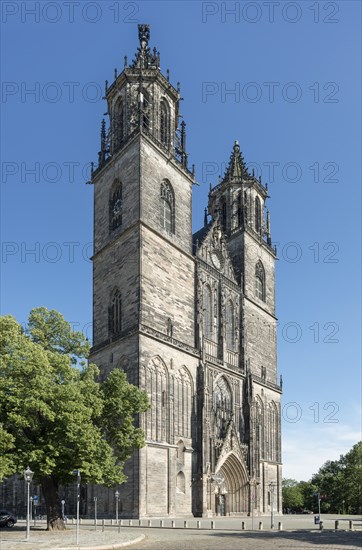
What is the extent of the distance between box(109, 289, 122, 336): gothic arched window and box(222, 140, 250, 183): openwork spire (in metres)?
23.1

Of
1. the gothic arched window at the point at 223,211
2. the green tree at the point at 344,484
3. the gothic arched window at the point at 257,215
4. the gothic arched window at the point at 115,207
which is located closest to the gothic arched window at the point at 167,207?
the gothic arched window at the point at 115,207

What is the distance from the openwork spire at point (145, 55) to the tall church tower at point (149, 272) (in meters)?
0.12

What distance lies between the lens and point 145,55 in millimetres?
53844

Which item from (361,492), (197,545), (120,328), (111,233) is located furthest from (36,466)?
(361,492)

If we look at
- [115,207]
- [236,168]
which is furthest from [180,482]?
[236,168]

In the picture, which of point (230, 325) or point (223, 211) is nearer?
point (230, 325)

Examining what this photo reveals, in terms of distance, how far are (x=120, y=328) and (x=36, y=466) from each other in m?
18.0

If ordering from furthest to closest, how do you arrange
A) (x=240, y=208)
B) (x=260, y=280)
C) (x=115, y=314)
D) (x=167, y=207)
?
(x=240, y=208), (x=260, y=280), (x=167, y=207), (x=115, y=314)

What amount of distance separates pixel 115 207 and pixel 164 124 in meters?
8.36

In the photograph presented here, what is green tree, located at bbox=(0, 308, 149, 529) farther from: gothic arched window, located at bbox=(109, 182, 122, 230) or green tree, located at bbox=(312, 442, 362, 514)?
green tree, located at bbox=(312, 442, 362, 514)

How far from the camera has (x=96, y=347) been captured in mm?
46812

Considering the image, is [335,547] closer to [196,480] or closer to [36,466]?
[36,466]

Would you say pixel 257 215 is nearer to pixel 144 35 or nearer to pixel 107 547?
pixel 144 35

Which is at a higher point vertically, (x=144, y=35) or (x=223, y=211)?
(x=144, y=35)
